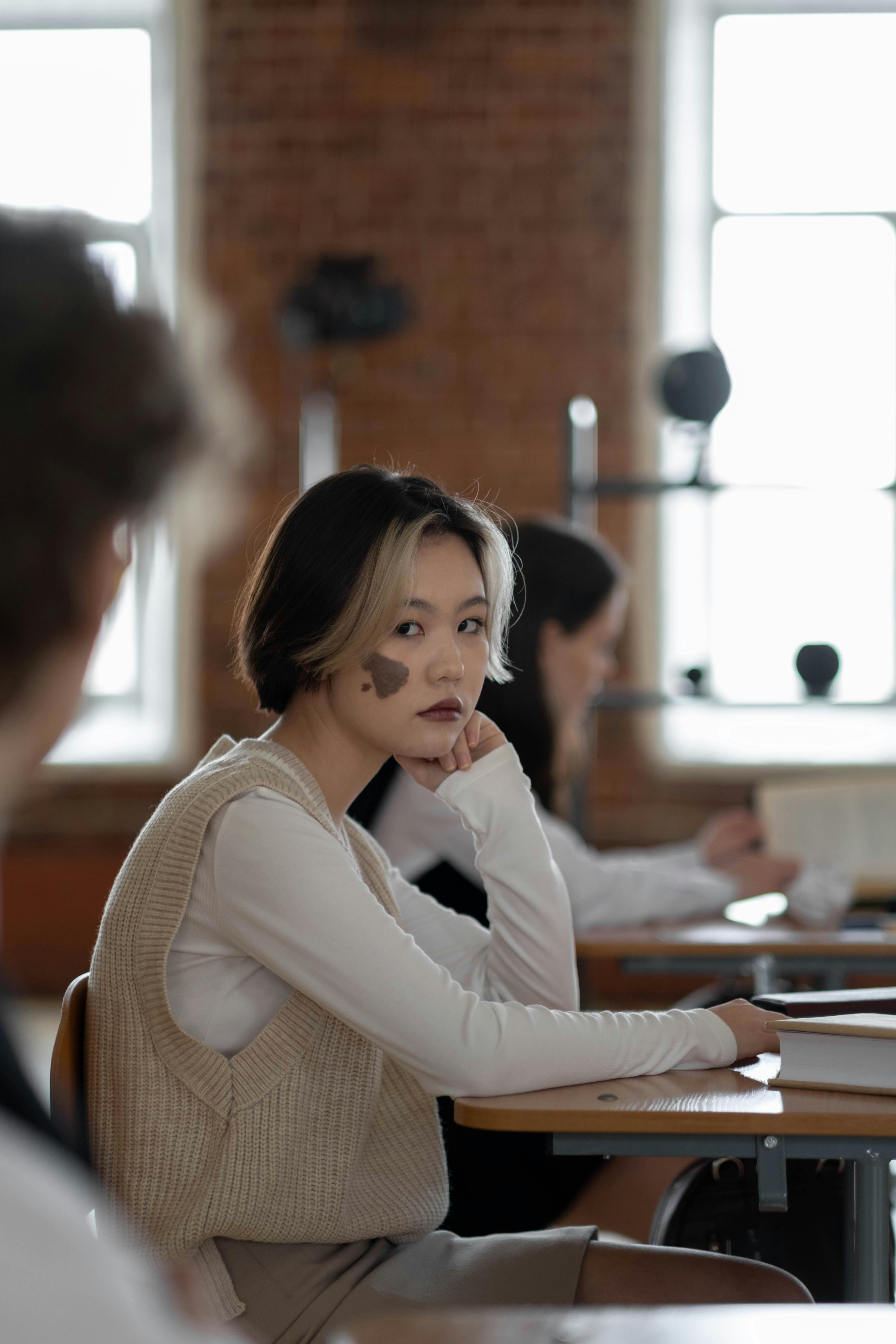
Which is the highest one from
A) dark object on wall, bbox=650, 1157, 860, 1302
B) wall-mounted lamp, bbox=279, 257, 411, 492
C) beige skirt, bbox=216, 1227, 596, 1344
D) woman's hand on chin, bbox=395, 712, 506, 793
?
wall-mounted lamp, bbox=279, 257, 411, 492

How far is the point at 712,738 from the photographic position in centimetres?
477

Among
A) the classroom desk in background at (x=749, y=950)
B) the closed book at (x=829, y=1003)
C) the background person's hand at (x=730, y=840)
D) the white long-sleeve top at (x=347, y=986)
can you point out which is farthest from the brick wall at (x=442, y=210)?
the white long-sleeve top at (x=347, y=986)

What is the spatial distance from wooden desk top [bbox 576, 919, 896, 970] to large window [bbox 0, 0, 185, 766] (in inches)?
113

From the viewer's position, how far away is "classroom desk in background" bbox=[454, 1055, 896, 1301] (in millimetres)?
1110

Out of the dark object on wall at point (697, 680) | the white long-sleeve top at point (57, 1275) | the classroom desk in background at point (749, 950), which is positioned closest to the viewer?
the white long-sleeve top at point (57, 1275)

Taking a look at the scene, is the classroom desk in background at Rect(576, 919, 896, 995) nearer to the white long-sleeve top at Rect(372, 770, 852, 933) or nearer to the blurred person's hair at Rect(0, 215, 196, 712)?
the white long-sleeve top at Rect(372, 770, 852, 933)

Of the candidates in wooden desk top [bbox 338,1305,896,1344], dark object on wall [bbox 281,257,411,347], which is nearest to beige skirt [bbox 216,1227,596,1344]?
wooden desk top [bbox 338,1305,896,1344]

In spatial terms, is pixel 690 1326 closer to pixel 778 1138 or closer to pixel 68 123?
pixel 778 1138

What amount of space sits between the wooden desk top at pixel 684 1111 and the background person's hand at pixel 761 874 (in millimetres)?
1498

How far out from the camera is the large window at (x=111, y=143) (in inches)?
193

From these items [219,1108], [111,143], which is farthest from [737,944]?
[111,143]

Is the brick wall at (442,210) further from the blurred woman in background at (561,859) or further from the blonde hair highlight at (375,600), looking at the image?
the blonde hair highlight at (375,600)

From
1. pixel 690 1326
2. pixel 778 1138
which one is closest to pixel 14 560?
pixel 690 1326

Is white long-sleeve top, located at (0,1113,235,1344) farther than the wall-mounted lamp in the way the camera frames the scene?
No
